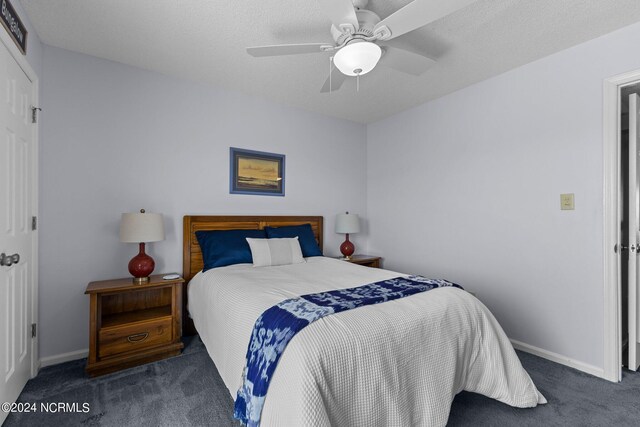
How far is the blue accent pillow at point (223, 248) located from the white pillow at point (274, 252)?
0.25 feet

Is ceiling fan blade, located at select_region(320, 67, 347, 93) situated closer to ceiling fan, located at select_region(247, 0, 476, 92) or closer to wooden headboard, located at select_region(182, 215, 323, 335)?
ceiling fan, located at select_region(247, 0, 476, 92)

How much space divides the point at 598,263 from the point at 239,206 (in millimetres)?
3180

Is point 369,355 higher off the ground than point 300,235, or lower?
lower

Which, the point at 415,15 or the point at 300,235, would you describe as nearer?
the point at 415,15

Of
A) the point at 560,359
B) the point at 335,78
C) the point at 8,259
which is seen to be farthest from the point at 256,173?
the point at 560,359

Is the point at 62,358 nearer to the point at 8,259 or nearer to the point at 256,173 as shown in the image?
the point at 8,259

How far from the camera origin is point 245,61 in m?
2.52

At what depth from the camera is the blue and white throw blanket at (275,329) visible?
1.25 metres

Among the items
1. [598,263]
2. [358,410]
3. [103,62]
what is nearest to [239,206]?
[103,62]

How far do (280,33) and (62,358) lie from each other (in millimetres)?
3028

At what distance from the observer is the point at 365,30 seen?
1752mm

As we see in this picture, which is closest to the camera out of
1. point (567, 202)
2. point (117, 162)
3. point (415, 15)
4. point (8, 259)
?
point (415, 15)

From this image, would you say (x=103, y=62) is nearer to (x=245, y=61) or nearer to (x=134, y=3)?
(x=134, y=3)

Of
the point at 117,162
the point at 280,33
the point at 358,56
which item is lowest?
the point at 117,162
